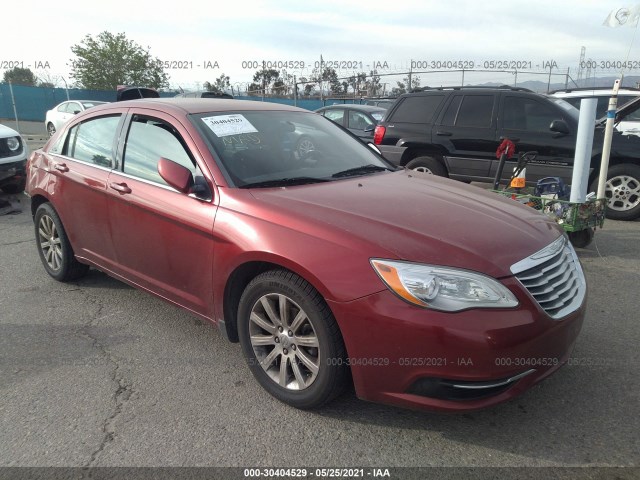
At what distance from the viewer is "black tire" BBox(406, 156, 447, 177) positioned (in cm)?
761

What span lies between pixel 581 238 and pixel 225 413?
4566 millimetres

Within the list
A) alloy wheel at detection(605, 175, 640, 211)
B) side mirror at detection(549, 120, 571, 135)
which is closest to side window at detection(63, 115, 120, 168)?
side mirror at detection(549, 120, 571, 135)

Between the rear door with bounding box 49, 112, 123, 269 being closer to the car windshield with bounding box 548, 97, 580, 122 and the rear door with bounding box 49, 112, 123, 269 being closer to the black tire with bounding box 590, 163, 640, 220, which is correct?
the car windshield with bounding box 548, 97, 580, 122

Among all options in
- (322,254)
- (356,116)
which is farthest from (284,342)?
(356,116)

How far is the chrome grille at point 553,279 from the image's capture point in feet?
7.65

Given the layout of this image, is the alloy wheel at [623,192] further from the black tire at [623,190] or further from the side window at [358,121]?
the side window at [358,121]

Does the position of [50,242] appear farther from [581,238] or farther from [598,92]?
[598,92]

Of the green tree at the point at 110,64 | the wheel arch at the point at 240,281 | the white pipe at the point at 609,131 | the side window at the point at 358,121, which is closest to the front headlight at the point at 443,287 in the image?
the wheel arch at the point at 240,281

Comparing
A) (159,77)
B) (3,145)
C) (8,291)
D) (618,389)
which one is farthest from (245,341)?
(159,77)

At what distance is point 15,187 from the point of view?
8578mm

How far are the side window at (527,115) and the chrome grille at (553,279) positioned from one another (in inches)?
190

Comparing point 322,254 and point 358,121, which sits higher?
point 358,121

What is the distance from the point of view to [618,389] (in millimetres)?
2797

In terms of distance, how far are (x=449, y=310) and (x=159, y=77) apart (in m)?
41.9
